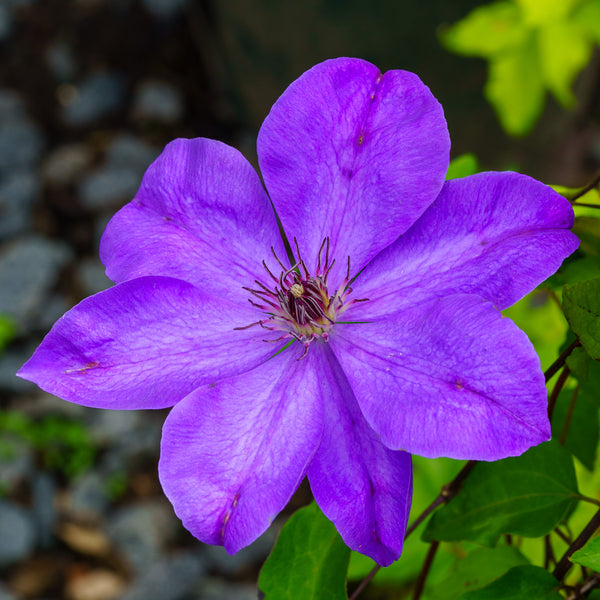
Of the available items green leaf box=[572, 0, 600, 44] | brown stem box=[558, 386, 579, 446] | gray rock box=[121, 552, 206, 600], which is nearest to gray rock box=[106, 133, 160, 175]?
gray rock box=[121, 552, 206, 600]

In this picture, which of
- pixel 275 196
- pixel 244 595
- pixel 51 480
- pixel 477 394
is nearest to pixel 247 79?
pixel 51 480

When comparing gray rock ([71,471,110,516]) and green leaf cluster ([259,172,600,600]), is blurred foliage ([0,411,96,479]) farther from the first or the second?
green leaf cluster ([259,172,600,600])

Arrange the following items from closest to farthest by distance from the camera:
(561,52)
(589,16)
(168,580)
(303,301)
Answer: (303,301)
(589,16)
(561,52)
(168,580)

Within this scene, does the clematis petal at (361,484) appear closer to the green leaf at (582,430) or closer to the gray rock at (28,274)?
the green leaf at (582,430)

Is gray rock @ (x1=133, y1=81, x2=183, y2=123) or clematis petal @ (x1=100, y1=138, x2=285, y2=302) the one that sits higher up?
clematis petal @ (x1=100, y1=138, x2=285, y2=302)

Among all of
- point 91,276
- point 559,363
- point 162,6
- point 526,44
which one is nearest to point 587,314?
point 559,363

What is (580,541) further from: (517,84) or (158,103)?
(158,103)

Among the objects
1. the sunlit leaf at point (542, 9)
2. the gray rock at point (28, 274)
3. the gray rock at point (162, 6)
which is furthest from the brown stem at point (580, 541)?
the gray rock at point (162, 6)

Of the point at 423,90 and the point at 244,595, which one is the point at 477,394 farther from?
the point at 244,595
